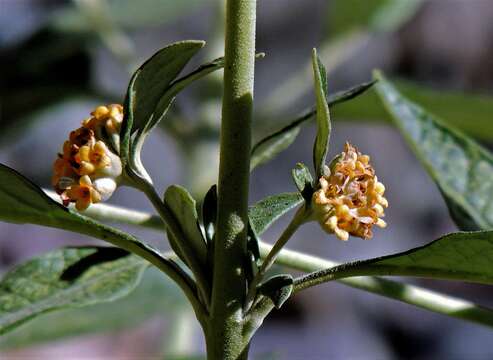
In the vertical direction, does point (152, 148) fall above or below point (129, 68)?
below

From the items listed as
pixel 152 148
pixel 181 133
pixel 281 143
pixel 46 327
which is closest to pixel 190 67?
pixel 152 148

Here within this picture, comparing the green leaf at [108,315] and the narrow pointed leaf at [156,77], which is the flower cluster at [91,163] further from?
the green leaf at [108,315]

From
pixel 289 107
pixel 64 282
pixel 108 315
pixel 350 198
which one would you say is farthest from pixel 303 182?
pixel 289 107

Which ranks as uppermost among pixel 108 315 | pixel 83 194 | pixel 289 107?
pixel 83 194

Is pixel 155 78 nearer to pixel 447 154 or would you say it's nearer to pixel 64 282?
pixel 64 282

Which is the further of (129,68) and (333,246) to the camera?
(333,246)

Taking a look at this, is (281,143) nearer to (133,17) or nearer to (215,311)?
(215,311)

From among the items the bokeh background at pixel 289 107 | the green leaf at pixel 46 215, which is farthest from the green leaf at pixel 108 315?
the green leaf at pixel 46 215
